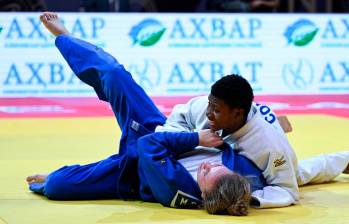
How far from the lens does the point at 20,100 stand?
10.5 metres

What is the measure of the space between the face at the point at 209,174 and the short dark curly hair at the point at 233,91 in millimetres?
371

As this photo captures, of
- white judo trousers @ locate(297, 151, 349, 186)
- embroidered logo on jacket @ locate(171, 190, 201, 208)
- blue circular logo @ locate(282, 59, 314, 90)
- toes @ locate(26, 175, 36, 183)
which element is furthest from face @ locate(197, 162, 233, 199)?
blue circular logo @ locate(282, 59, 314, 90)

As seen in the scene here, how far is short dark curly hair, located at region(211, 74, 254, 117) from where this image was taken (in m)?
4.73

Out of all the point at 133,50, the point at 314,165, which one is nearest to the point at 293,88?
the point at 133,50

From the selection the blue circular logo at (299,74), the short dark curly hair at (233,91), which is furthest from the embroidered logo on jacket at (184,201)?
the blue circular logo at (299,74)

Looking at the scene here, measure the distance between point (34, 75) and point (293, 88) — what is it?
141 inches

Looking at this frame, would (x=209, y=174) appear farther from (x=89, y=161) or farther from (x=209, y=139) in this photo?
(x=89, y=161)

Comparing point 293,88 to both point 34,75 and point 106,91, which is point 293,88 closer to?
point 34,75

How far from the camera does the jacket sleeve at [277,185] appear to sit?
490 centimetres

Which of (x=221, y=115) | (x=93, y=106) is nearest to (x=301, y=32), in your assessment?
(x=93, y=106)

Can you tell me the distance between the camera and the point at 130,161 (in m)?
5.18

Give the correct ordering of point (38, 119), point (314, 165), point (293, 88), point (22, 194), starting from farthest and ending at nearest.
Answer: point (293, 88) < point (38, 119) < point (314, 165) < point (22, 194)

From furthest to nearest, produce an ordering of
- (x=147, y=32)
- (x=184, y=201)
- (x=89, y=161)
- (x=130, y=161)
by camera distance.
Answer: (x=147, y=32), (x=89, y=161), (x=130, y=161), (x=184, y=201)

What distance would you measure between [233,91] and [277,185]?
27.3 inches
